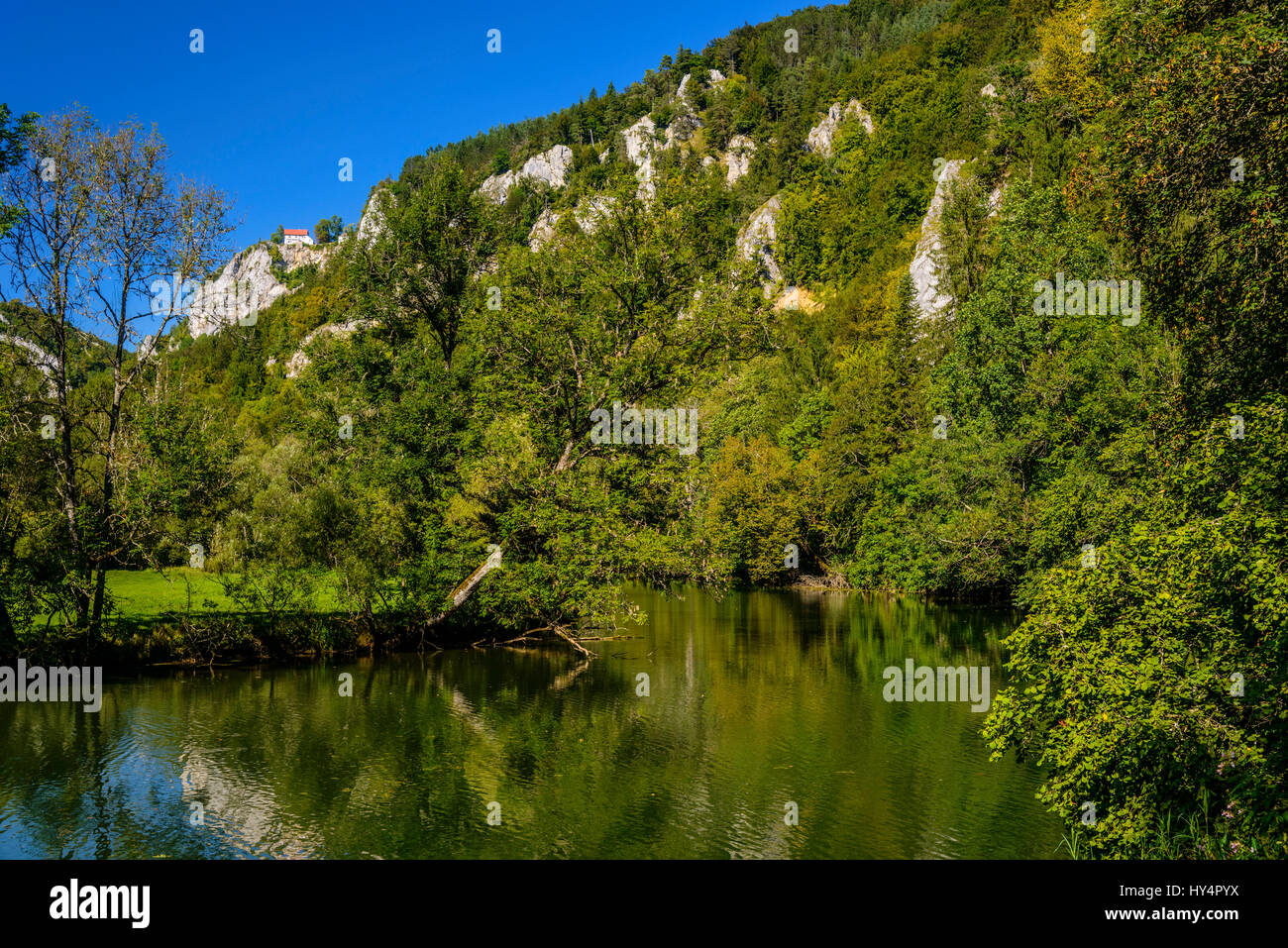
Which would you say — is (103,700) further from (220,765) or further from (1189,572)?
(1189,572)

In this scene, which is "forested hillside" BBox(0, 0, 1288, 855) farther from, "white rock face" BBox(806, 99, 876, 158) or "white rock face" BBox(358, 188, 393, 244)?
"white rock face" BBox(806, 99, 876, 158)

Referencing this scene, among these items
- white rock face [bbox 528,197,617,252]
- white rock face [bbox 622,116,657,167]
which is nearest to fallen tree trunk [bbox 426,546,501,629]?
white rock face [bbox 528,197,617,252]

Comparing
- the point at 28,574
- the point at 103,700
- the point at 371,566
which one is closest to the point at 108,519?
the point at 28,574

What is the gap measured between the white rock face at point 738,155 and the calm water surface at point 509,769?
159181mm

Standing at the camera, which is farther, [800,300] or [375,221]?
[800,300]

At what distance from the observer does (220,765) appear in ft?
53.5

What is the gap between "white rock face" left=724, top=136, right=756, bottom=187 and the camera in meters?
171

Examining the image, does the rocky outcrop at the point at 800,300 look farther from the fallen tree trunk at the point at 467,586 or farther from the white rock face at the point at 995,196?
the fallen tree trunk at the point at 467,586

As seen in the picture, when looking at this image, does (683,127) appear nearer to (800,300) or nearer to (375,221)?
(800,300)

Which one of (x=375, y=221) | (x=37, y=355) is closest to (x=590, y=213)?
(x=375, y=221)

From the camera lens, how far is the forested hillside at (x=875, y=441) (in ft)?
33.0

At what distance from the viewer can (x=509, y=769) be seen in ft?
55.1

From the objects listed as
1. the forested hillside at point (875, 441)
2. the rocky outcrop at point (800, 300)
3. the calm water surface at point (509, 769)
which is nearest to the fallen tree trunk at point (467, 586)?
the forested hillside at point (875, 441)

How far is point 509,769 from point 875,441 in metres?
47.1
